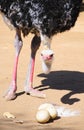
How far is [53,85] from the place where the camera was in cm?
596

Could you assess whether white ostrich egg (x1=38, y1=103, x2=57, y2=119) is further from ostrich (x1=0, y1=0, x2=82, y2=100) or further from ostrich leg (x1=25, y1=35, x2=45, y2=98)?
ostrich leg (x1=25, y1=35, x2=45, y2=98)

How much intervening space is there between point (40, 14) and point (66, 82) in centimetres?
138

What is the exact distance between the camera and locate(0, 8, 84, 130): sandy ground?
15.6 feet

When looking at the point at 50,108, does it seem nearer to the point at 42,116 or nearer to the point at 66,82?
the point at 42,116

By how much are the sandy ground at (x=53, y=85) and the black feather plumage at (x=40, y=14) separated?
0.77m

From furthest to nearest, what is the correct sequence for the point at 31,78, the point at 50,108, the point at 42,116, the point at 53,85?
the point at 53,85, the point at 31,78, the point at 50,108, the point at 42,116

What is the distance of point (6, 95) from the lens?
539 centimetres

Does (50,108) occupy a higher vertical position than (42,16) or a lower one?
lower

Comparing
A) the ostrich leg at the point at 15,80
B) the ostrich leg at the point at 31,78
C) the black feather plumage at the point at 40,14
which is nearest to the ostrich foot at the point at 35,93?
the ostrich leg at the point at 31,78

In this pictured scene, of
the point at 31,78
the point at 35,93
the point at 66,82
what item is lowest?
the point at 66,82

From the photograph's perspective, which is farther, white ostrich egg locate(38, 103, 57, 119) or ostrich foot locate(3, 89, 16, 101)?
ostrich foot locate(3, 89, 16, 101)

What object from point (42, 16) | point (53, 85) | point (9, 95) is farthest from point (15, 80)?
point (42, 16)

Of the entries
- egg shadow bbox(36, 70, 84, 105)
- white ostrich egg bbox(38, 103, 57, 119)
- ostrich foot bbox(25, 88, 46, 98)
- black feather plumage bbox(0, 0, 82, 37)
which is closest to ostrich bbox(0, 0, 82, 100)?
black feather plumage bbox(0, 0, 82, 37)

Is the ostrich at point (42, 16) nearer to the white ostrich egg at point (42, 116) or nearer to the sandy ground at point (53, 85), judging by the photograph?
the white ostrich egg at point (42, 116)
